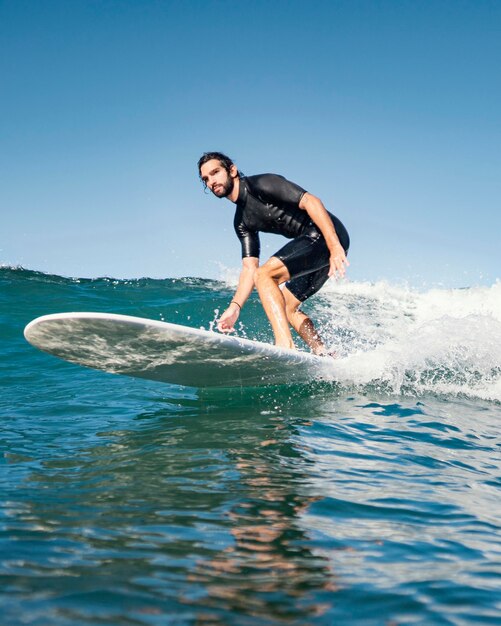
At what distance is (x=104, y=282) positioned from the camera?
15742 millimetres

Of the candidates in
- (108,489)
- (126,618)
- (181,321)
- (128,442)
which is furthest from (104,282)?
(126,618)

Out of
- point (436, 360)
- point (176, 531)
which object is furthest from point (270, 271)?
point (176, 531)

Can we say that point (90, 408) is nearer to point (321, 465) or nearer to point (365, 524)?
point (321, 465)

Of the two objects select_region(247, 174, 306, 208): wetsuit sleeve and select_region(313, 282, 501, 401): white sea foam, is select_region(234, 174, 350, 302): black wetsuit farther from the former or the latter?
select_region(313, 282, 501, 401): white sea foam

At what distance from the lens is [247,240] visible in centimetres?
604

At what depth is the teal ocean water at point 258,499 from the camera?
1.80 meters

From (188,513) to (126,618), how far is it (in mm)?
912

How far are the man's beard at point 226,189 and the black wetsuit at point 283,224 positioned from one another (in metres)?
0.10

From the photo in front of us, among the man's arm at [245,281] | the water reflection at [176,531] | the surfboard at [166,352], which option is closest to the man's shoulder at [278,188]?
the man's arm at [245,281]

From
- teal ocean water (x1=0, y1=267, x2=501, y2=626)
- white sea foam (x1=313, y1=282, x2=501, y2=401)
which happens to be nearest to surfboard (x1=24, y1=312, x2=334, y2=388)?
teal ocean water (x1=0, y1=267, x2=501, y2=626)

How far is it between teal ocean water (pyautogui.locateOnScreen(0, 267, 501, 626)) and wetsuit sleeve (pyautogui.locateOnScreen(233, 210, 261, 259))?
132 cm

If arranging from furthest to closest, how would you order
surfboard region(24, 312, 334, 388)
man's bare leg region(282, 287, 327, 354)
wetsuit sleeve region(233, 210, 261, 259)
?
man's bare leg region(282, 287, 327, 354) < wetsuit sleeve region(233, 210, 261, 259) < surfboard region(24, 312, 334, 388)

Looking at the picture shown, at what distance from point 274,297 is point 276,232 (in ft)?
2.47

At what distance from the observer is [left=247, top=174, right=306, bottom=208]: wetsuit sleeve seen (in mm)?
5578
